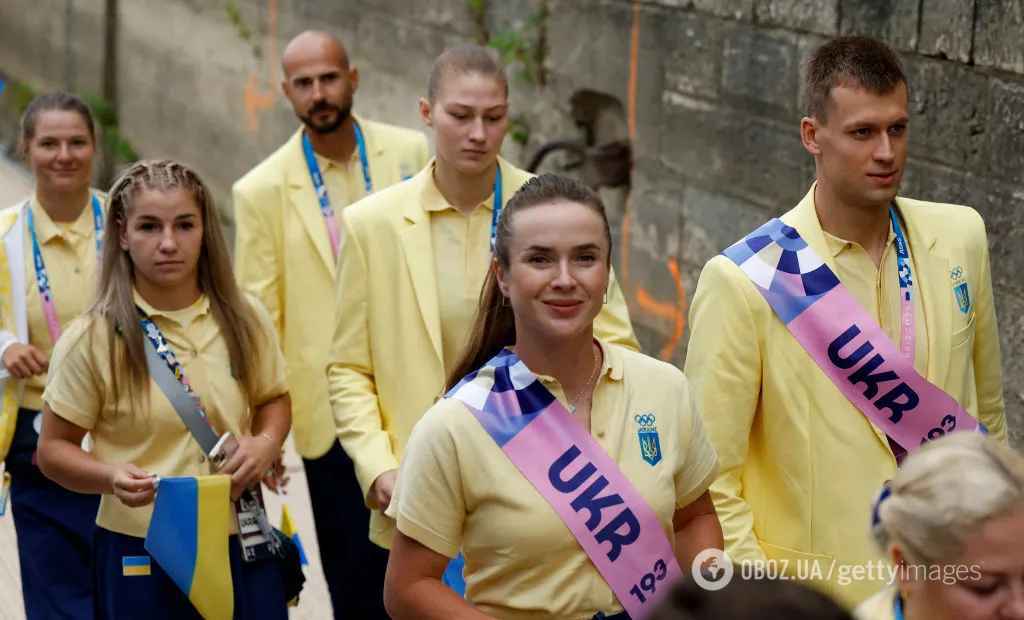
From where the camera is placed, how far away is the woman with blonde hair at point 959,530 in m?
2.50

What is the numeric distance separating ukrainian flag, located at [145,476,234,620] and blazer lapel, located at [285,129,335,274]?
5.70 ft

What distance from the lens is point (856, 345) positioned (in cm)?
384

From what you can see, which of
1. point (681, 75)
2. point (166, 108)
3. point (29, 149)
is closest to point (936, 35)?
point (681, 75)

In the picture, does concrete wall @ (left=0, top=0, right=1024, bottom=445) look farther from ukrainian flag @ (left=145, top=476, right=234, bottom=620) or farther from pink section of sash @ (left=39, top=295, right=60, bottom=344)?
pink section of sash @ (left=39, top=295, right=60, bottom=344)

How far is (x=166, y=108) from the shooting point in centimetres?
1390

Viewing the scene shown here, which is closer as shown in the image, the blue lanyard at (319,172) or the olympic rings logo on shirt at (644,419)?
the olympic rings logo on shirt at (644,419)

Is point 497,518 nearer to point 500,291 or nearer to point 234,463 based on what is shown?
point 500,291

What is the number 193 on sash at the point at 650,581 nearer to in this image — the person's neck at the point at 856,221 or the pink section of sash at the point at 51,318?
the person's neck at the point at 856,221

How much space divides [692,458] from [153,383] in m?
1.69

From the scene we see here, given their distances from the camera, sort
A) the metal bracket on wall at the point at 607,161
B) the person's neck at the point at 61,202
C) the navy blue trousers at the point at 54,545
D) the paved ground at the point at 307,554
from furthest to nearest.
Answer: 1. the metal bracket on wall at the point at 607,161
2. the paved ground at the point at 307,554
3. the person's neck at the point at 61,202
4. the navy blue trousers at the point at 54,545

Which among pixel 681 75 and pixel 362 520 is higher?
pixel 681 75

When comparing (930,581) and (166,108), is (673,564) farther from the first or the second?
(166,108)

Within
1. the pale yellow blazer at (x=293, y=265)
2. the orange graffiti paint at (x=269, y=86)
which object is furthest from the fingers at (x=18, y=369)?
the orange graffiti paint at (x=269, y=86)

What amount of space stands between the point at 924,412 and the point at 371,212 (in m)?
1.84
